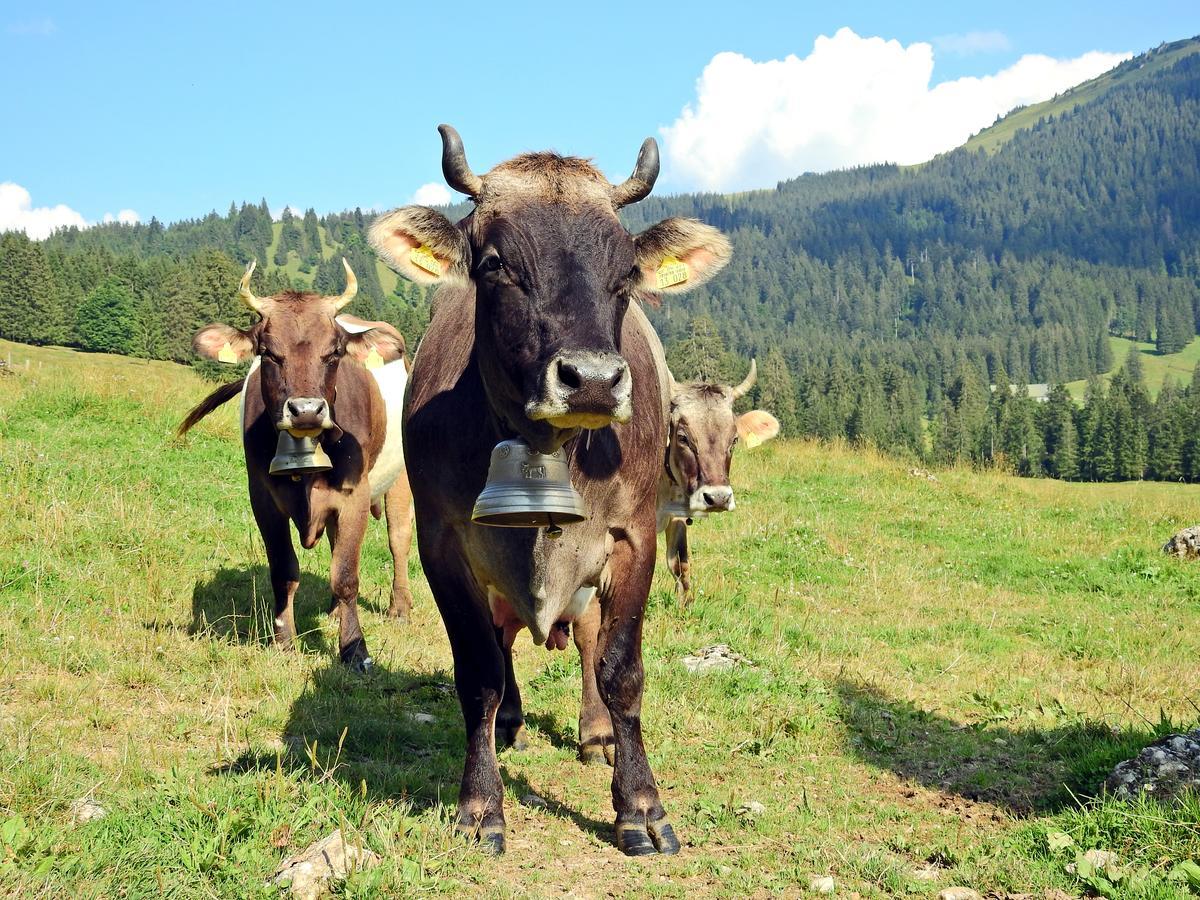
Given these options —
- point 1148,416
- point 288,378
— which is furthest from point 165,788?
point 1148,416

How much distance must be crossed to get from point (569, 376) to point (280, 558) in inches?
203

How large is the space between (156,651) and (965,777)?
5.42 m

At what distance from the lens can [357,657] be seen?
24.8ft

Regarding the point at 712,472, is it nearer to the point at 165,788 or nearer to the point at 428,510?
the point at 428,510

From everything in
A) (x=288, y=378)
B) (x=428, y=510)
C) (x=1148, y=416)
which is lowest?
(x=1148, y=416)

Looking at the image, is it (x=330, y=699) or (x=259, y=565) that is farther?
(x=259, y=565)

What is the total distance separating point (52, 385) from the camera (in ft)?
53.4

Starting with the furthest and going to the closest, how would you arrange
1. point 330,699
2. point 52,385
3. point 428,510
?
1. point 52,385
2. point 330,699
3. point 428,510

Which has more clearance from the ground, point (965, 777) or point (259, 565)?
point (259, 565)

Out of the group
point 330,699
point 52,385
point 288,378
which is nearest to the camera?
point 330,699

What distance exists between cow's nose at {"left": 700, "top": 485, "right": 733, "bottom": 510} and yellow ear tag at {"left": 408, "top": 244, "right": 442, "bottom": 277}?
19.2 feet

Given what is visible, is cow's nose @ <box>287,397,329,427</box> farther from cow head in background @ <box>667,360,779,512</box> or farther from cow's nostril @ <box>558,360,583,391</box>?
cow head in background @ <box>667,360,779,512</box>

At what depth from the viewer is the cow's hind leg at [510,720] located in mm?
6254

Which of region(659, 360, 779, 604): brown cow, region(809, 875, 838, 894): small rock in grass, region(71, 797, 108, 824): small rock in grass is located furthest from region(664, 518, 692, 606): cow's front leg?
region(71, 797, 108, 824): small rock in grass
